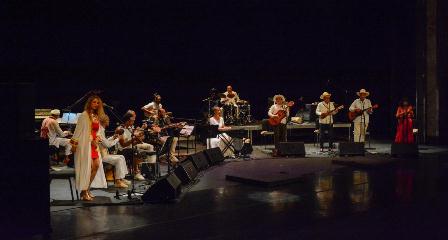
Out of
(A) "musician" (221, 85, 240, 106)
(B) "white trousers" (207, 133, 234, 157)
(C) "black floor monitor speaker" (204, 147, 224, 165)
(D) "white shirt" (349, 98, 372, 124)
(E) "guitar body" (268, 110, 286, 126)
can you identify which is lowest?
(C) "black floor monitor speaker" (204, 147, 224, 165)

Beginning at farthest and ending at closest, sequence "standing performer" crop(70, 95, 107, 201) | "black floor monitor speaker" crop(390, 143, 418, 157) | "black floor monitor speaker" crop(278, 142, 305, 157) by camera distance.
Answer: "black floor monitor speaker" crop(278, 142, 305, 157) < "black floor monitor speaker" crop(390, 143, 418, 157) < "standing performer" crop(70, 95, 107, 201)

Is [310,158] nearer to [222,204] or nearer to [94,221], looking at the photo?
[222,204]

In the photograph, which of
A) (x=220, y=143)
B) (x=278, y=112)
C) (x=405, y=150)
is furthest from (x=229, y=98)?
(x=405, y=150)

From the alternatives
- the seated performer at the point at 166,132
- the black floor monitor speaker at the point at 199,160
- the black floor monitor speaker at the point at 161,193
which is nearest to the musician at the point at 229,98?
the seated performer at the point at 166,132

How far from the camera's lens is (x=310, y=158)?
1474 centimetres

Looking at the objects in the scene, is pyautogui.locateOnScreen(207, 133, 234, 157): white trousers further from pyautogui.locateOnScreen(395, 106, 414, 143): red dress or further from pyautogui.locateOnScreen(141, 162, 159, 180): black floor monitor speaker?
pyautogui.locateOnScreen(395, 106, 414, 143): red dress

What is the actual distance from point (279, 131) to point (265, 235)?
8549mm

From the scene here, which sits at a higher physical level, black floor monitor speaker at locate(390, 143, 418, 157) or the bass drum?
the bass drum

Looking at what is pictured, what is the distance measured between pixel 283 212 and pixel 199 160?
3920 mm

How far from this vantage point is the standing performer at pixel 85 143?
344 inches

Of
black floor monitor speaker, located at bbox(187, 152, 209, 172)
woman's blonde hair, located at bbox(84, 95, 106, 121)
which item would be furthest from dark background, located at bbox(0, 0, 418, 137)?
woman's blonde hair, located at bbox(84, 95, 106, 121)

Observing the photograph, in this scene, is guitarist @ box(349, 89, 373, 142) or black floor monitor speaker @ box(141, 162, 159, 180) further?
guitarist @ box(349, 89, 373, 142)

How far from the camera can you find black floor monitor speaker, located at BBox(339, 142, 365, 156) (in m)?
14.7

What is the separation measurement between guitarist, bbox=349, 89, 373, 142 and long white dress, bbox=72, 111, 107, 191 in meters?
9.31
